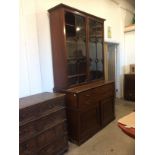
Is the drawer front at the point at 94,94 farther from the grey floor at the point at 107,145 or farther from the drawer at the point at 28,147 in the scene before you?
the drawer at the point at 28,147

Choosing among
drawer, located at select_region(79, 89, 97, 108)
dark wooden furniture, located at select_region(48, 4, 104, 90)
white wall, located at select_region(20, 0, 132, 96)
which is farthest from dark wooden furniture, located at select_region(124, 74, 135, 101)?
white wall, located at select_region(20, 0, 132, 96)

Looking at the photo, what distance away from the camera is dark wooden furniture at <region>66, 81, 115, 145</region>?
8.75 ft

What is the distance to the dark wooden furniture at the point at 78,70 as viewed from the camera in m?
2.68

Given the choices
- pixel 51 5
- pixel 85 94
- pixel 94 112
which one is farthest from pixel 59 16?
pixel 94 112

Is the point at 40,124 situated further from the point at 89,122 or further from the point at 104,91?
the point at 104,91

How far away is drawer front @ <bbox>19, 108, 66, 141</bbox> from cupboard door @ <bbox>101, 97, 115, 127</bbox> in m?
1.13

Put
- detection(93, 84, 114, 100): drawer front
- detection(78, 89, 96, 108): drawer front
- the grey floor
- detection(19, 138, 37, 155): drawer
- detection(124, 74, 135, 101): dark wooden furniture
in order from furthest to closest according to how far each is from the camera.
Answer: detection(124, 74, 135, 101): dark wooden furniture, detection(93, 84, 114, 100): drawer front, detection(78, 89, 96, 108): drawer front, the grey floor, detection(19, 138, 37, 155): drawer

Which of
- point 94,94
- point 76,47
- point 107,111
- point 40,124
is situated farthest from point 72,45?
point 107,111

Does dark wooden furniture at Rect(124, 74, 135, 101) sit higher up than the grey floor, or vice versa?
dark wooden furniture at Rect(124, 74, 135, 101)

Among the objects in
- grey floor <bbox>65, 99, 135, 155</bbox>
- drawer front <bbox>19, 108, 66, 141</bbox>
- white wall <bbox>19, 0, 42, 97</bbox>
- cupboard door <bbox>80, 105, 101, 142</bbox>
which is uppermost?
white wall <bbox>19, 0, 42, 97</bbox>

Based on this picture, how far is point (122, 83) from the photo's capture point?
541 centimetres

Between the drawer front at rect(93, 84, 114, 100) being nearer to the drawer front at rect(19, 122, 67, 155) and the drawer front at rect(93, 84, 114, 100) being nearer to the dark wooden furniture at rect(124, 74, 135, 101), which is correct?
the drawer front at rect(19, 122, 67, 155)
